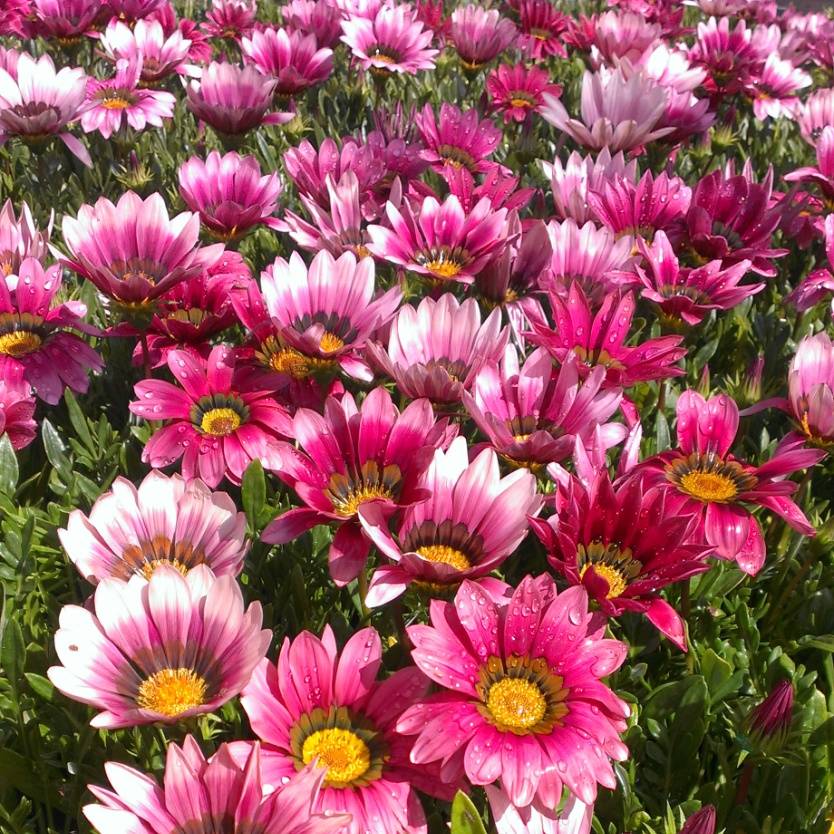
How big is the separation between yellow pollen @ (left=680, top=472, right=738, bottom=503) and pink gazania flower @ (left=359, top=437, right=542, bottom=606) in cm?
34

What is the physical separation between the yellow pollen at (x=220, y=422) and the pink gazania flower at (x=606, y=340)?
0.52m

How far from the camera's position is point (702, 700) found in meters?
1.38

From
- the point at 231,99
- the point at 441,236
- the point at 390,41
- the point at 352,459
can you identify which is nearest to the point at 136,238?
the point at 441,236

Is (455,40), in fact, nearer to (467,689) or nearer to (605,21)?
(605,21)

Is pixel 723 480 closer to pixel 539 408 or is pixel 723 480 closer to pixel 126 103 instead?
pixel 539 408

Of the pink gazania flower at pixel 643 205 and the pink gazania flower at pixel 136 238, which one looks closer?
the pink gazania flower at pixel 136 238

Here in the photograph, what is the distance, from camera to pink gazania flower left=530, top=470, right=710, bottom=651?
3.79 ft

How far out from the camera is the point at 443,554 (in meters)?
1.28

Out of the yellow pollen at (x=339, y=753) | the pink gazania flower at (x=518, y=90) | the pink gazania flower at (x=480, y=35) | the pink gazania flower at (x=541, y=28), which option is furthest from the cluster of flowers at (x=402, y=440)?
the pink gazania flower at (x=541, y=28)

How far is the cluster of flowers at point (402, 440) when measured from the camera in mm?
1026

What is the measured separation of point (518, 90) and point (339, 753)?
9.15 ft

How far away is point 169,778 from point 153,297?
0.90 m

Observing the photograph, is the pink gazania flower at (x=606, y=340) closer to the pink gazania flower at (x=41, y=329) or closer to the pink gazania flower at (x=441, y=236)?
the pink gazania flower at (x=441, y=236)

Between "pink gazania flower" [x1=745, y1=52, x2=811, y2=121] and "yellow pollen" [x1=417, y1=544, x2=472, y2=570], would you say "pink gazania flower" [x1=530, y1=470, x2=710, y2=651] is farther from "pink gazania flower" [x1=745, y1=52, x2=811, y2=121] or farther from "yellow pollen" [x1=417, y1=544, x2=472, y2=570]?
"pink gazania flower" [x1=745, y1=52, x2=811, y2=121]
